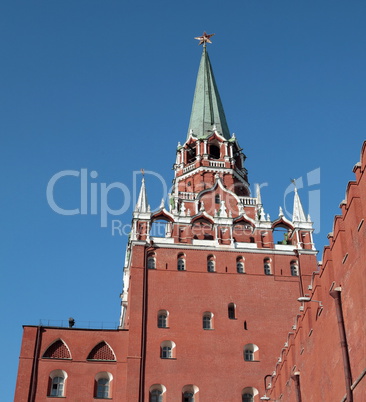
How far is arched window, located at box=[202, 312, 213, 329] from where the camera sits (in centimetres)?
5594

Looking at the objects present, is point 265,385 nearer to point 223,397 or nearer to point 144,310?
point 223,397

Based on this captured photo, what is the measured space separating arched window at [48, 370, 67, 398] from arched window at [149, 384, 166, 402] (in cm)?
636

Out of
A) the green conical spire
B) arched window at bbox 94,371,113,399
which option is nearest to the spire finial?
the green conical spire

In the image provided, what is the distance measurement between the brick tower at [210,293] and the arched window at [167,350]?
0.07 m

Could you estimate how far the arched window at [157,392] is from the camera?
5209 cm

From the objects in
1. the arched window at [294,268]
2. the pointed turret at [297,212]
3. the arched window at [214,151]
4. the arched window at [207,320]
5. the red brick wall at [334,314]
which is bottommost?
the red brick wall at [334,314]

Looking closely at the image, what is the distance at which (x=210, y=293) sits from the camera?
189 ft

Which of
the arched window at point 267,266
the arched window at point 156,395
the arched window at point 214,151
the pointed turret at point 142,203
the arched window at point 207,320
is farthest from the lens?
the arched window at point 214,151

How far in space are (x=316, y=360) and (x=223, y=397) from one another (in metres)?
20.0

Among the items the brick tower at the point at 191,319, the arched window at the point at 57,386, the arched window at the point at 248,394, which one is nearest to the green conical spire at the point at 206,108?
the brick tower at the point at 191,319

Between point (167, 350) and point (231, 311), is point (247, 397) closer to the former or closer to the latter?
point (167, 350)

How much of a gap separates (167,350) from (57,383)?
8.37 metres

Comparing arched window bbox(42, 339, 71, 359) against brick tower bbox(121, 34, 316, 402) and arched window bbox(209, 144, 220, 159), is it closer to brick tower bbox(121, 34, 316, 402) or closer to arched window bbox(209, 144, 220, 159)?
brick tower bbox(121, 34, 316, 402)

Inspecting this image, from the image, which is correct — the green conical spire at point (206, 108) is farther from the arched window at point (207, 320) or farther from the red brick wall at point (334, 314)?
the red brick wall at point (334, 314)
